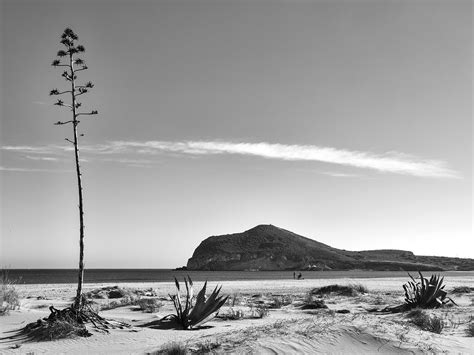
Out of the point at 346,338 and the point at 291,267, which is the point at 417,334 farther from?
the point at 291,267

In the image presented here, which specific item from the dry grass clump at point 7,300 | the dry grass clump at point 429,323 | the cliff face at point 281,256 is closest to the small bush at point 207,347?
the dry grass clump at point 429,323

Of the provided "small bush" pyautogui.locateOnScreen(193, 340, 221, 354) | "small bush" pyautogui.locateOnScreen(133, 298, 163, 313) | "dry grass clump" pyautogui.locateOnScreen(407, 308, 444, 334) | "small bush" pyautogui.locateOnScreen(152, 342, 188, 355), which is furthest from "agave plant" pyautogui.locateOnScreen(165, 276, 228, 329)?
"dry grass clump" pyautogui.locateOnScreen(407, 308, 444, 334)

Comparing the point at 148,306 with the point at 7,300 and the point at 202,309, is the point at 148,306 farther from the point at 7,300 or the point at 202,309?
the point at 202,309

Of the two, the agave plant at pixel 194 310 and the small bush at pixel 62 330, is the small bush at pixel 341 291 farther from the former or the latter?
the small bush at pixel 62 330

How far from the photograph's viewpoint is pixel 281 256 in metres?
162

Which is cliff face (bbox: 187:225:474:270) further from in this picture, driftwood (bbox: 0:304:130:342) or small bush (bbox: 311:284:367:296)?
driftwood (bbox: 0:304:130:342)

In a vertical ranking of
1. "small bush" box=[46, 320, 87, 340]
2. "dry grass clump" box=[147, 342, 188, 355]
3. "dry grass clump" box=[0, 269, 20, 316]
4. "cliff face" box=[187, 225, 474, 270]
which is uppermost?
"cliff face" box=[187, 225, 474, 270]

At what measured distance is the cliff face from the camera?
514 feet

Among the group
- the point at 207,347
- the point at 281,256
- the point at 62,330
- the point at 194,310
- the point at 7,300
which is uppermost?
the point at 281,256

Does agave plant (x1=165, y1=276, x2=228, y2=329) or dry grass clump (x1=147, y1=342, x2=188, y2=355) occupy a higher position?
agave plant (x1=165, y1=276, x2=228, y2=329)

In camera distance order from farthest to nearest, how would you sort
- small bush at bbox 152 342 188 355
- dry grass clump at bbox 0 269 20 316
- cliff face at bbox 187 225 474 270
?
cliff face at bbox 187 225 474 270 < dry grass clump at bbox 0 269 20 316 < small bush at bbox 152 342 188 355

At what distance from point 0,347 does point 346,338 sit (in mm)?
6198

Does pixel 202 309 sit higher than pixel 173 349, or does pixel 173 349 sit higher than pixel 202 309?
pixel 202 309

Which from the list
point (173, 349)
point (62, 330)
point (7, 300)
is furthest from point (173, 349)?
point (7, 300)
